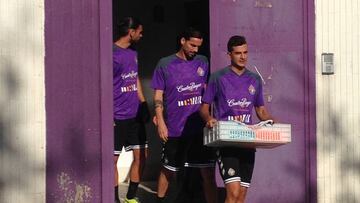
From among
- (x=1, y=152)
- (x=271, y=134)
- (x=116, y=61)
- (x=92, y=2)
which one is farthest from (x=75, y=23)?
(x=271, y=134)

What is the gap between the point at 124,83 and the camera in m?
7.94

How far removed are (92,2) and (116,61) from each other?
0.90 metres

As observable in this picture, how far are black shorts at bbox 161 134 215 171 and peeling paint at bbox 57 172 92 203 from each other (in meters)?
0.91

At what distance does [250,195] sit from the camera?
7867mm

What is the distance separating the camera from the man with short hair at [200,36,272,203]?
6.46 metres

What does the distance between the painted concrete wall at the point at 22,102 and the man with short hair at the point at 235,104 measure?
1597mm

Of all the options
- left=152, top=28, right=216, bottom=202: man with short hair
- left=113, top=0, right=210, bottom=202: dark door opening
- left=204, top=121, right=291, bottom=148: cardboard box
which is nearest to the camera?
left=204, top=121, right=291, bottom=148: cardboard box

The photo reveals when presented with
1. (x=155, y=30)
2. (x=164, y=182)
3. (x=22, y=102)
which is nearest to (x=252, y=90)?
(x=164, y=182)

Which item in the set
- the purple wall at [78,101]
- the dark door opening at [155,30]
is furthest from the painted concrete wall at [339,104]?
the dark door opening at [155,30]

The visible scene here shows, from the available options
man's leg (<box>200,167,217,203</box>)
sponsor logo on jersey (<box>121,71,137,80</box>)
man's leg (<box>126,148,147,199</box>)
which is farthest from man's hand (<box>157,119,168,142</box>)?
sponsor logo on jersey (<box>121,71,137,80</box>)

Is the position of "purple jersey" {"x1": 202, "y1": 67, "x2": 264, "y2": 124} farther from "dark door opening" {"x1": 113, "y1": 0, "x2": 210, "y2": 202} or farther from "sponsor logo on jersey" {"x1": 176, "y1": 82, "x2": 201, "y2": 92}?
"dark door opening" {"x1": 113, "y1": 0, "x2": 210, "y2": 202}

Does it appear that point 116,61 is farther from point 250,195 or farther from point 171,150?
point 250,195

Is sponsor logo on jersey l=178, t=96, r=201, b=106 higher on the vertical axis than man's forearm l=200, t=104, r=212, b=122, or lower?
higher

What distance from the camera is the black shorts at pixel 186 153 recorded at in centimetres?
750
